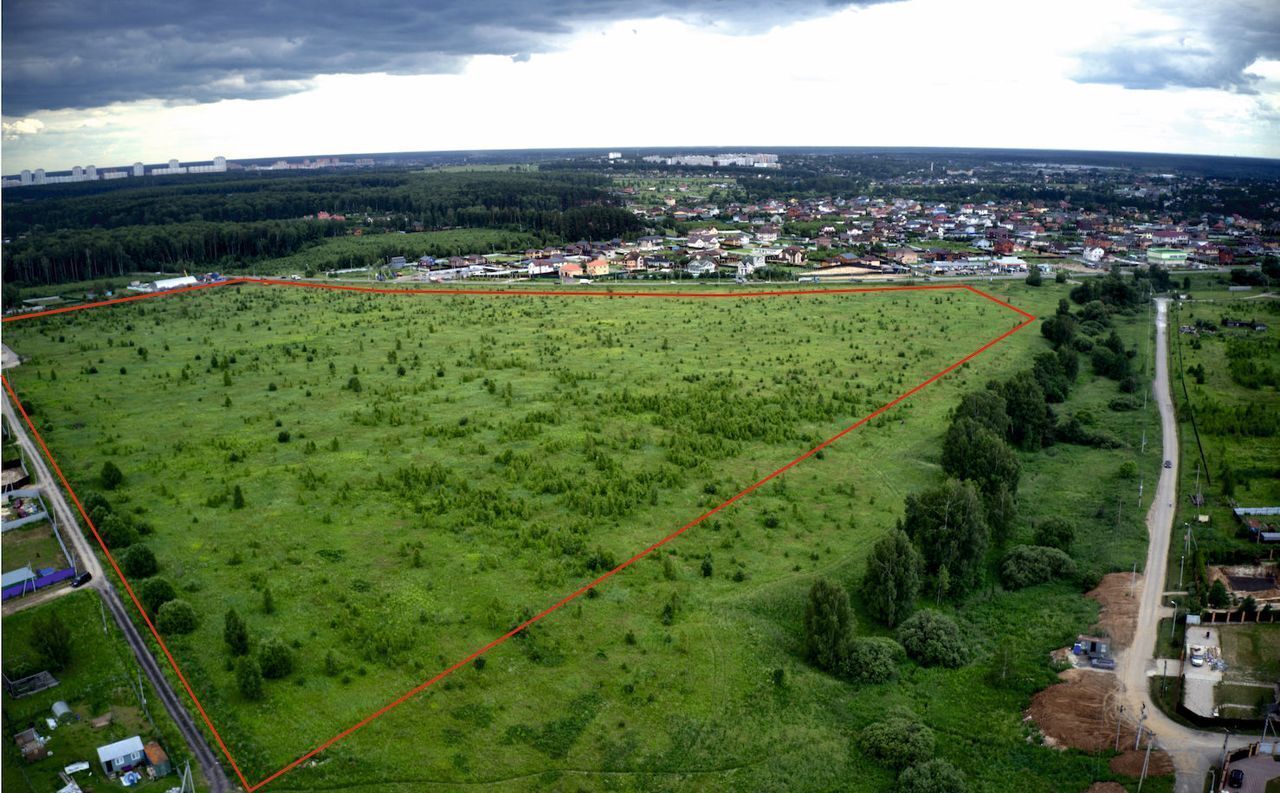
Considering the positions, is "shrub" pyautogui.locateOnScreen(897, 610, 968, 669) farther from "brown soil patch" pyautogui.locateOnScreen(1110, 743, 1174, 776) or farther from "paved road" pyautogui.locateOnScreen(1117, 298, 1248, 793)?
"brown soil patch" pyautogui.locateOnScreen(1110, 743, 1174, 776)

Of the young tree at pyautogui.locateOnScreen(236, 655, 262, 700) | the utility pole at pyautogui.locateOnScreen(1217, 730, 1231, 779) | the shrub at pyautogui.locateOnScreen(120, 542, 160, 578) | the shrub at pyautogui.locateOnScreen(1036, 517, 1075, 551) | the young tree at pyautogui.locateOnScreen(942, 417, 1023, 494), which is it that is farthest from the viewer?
the young tree at pyautogui.locateOnScreen(942, 417, 1023, 494)

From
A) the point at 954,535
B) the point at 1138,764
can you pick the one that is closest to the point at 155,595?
the point at 954,535

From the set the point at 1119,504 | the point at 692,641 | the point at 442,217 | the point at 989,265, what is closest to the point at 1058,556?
the point at 1119,504

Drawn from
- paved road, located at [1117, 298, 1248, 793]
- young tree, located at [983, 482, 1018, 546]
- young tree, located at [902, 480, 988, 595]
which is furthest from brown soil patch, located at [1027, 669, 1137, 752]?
young tree, located at [983, 482, 1018, 546]

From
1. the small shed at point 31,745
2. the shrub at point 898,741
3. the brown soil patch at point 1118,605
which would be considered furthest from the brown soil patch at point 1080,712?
the small shed at point 31,745

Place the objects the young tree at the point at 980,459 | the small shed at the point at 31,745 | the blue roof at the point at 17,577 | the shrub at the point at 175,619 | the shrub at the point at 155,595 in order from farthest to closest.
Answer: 1. the young tree at the point at 980,459
2. the blue roof at the point at 17,577
3. the shrub at the point at 155,595
4. the shrub at the point at 175,619
5. the small shed at the point at 31,745

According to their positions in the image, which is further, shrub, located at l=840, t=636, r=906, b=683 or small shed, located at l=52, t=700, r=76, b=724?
shrub, located at l=840, t=636, r=906, b=683

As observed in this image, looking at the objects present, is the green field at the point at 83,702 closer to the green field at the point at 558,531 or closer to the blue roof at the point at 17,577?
the green field at the point at 558,531
